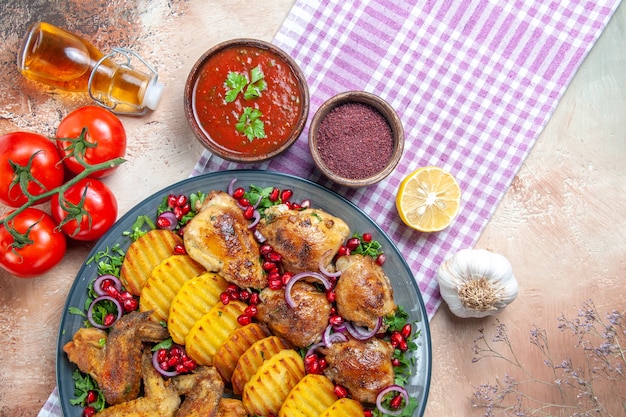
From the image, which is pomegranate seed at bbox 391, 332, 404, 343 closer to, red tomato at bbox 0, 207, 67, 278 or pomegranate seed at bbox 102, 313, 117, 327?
pomegranate seed at bbox 102, 313, 117, 327

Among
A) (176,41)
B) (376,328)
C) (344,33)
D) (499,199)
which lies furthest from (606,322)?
(176,41)

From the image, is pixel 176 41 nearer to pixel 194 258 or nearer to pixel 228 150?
pixel 228 150

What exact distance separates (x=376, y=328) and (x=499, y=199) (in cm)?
158

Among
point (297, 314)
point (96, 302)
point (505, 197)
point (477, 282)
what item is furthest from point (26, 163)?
point (505, 197)

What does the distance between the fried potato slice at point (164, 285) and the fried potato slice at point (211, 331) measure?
1.06ft

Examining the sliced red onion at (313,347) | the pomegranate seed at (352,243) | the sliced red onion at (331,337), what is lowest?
the sliced red onion at (313,347)

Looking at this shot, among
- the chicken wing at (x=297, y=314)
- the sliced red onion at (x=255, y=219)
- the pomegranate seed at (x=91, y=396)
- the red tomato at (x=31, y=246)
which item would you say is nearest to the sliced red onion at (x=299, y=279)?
the chicken wing at (x=297, y=314)

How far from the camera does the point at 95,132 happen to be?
16.1 ft

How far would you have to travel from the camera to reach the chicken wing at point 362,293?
464 centimetres

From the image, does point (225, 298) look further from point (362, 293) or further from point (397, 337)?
point (397, 337)

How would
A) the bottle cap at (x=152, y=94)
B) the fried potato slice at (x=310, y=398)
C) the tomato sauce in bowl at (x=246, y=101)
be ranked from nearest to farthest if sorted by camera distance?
the fried potato slice at (x=310, y=398) < the tomato sauce in bowl at (x=246, y=101) < the bottle cap at (x=152, y=94)

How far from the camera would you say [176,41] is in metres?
5.35

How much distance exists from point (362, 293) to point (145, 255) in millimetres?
1768

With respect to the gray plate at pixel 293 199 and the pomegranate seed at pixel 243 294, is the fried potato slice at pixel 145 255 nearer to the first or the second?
the gray plate at pixel 293 199
